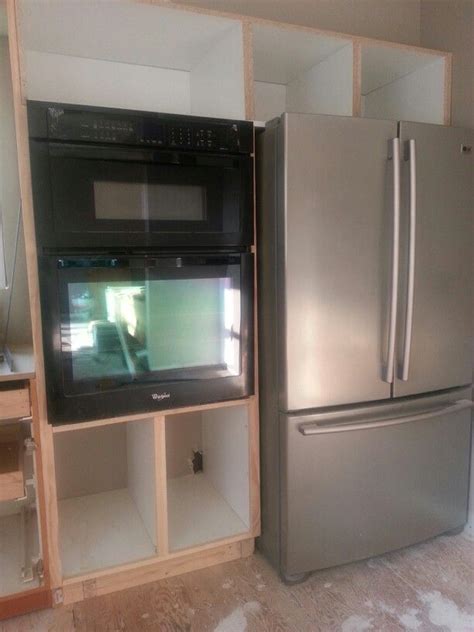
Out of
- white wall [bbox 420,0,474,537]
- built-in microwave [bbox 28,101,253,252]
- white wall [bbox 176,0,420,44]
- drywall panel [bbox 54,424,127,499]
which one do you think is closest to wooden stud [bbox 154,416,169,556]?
drywall panel [bbox 54,424,127,499]

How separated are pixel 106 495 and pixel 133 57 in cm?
184

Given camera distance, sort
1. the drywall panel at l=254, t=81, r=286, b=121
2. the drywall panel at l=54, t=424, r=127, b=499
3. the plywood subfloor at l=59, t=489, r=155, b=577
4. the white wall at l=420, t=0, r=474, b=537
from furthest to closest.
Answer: the drywall panel at l=254, t=81, r=286, b=121 < the drywall panel at l=54, t=424, r=127, b=499 < the white wall at l=420, t=0, r=474, b=537 < the plywood subfloor at l=59, t=489, r=155, b=577

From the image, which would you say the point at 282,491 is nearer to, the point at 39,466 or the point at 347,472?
the point at 347,472

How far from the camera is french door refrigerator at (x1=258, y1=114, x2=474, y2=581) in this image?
1720 millimetres

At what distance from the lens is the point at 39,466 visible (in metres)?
1.66

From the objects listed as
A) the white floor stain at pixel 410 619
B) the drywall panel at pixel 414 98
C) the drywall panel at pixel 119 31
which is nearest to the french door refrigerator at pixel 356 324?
the white floor stain at pixel 410 619

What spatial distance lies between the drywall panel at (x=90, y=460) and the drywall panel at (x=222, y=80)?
1403 mm

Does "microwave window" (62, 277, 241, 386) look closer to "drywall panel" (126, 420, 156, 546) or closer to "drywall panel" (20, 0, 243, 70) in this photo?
"drywall panel" (126, 420, 156, 546)

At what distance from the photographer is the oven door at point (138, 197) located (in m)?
1.53

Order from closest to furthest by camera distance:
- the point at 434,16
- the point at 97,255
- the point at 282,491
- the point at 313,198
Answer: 1. the point at 97,255
2. the point at 313,198
3. the point at 282,491
4. the point at 434,16

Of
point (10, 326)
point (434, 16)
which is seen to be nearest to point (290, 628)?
point (10, 326)

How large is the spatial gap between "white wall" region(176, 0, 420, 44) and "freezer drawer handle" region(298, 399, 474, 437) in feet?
5.69

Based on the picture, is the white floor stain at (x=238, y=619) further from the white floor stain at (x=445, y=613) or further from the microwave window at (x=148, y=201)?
the microwave window at (x=148, y=201)

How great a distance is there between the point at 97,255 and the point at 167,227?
9.7 inches
